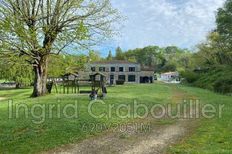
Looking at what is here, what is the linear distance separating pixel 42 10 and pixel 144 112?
1678 cm

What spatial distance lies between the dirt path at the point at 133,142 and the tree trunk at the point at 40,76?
20773 millimetres

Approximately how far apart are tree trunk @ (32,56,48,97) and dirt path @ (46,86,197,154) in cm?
2077

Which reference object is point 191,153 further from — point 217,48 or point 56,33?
point 217,48

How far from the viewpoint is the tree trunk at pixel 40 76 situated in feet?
111

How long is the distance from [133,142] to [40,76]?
24.1 m

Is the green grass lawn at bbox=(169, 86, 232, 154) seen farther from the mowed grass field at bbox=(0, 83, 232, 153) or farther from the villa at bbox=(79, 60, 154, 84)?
the villa at bbox=(79, 60, 154, 84)

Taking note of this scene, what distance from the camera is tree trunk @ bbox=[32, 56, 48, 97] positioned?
111 ft

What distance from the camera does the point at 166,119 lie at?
56.6ft

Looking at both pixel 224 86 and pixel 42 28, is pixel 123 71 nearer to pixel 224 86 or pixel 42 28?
pixel 224 86

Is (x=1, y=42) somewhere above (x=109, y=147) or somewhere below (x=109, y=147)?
above

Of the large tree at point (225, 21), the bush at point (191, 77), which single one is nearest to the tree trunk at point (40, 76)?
the large tree at point (225, 21)

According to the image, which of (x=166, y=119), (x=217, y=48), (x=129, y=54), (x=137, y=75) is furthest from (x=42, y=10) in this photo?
(x=129, y=54)

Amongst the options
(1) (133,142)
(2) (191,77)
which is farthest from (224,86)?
(1) (133,142)

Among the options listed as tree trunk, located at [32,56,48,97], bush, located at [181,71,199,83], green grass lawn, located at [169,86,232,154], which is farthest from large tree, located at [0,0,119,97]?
bush, located at [181,71,199,83]
